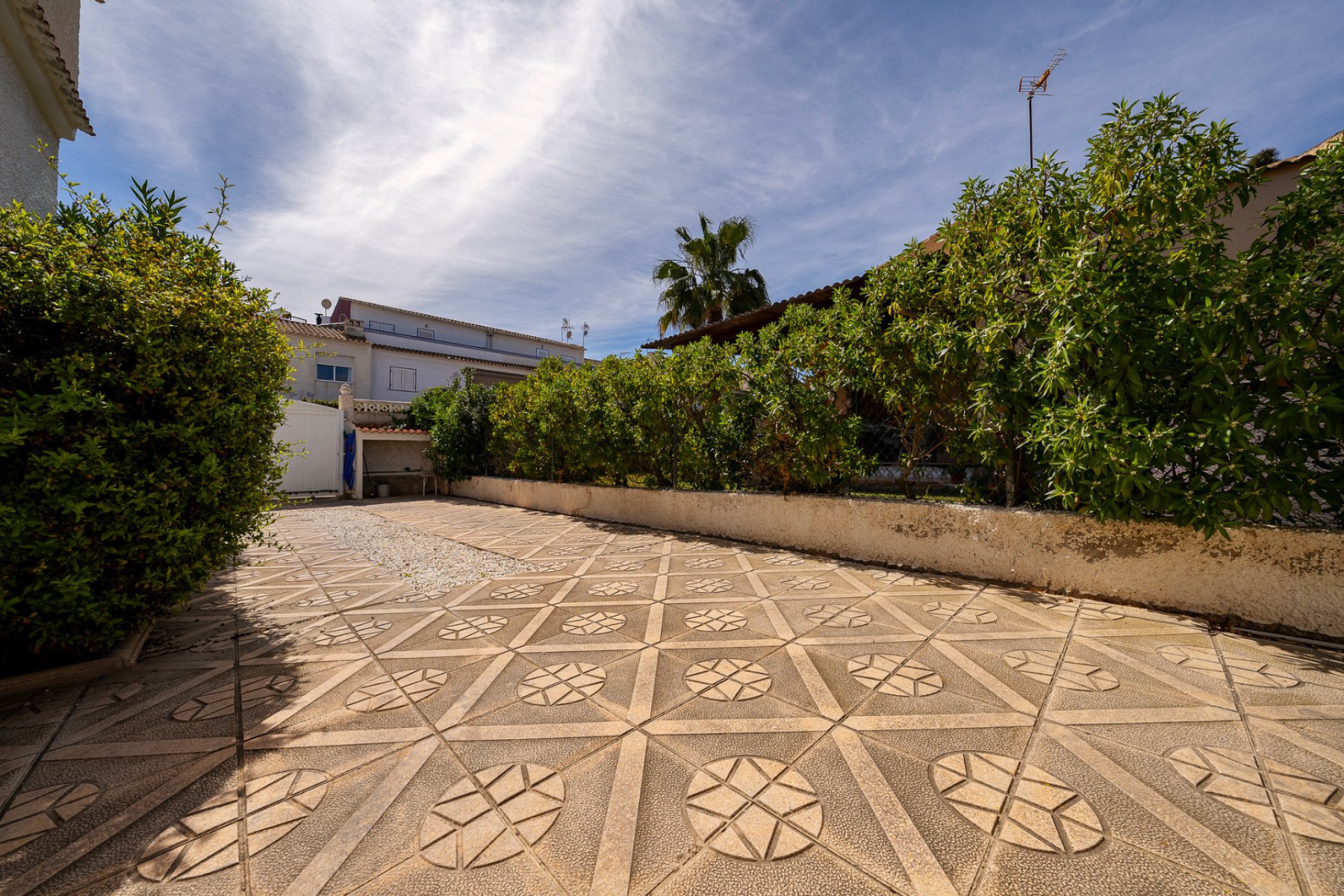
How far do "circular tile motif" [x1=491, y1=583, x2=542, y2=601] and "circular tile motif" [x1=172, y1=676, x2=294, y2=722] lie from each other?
158 cm

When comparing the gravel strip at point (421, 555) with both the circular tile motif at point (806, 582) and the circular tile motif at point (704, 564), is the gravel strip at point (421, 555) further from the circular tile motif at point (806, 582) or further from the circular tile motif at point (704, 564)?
the circular tile motif at point (806, 582)

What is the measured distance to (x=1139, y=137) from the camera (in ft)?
11.6

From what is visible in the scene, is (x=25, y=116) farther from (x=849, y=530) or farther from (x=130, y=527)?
(x=849, y=530)

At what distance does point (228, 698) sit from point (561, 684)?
168 centimetres

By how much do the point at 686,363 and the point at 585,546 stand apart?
2.87 m

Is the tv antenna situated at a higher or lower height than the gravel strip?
higher

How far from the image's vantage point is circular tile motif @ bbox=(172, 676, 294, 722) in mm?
2328

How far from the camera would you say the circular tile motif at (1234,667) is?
2.49 metres

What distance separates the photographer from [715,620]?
3.47 meters

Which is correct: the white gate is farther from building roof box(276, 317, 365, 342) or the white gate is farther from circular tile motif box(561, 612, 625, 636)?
circular tile motif box(561, 612, 625, 636)

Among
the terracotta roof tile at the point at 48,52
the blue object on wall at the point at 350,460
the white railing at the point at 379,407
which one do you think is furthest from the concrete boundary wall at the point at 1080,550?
the white railing at the point at 379,407

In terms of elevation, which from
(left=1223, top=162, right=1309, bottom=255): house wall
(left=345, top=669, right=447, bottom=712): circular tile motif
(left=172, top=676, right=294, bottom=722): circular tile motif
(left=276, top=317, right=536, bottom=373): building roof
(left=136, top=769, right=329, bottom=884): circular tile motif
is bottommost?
(left=136, top=769, right=329, bottom=884): circular tile motif

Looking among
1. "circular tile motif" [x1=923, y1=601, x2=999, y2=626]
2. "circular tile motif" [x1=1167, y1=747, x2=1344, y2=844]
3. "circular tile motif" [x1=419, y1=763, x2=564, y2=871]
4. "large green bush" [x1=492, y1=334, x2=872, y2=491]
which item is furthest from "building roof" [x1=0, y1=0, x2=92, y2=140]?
"circular tile motif" [x1=1167, y1=747, x2=1344, y2=844]

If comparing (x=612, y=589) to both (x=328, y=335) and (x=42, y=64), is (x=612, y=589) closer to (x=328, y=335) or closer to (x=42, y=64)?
(x=42, y=64)
